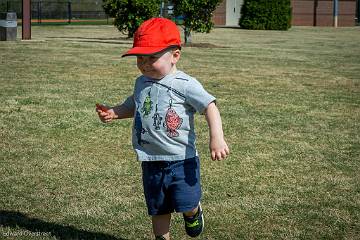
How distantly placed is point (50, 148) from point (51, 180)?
1.20 metres

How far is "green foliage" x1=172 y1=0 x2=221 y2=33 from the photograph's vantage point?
22078 mm

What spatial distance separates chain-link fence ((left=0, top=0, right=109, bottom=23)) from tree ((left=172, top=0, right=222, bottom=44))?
28.8 m

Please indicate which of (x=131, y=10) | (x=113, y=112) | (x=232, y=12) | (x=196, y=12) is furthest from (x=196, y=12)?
(x=232, y=12)

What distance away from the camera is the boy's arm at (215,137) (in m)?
3.32

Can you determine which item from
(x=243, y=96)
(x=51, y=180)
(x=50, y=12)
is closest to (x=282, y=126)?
(x=243, y=96)

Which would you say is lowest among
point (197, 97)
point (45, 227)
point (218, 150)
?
point (45, 227)

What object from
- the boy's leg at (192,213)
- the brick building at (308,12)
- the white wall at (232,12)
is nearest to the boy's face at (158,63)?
the boy's leg at (192,213)

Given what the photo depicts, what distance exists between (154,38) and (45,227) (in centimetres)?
158

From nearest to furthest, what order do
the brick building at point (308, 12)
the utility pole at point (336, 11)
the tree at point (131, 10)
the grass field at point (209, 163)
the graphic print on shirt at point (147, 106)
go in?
the graphic print on shirt at point (147, 106), the grass field at point (209, 163), the tree at point (131, 10), the utility pole at point (336, 11), the brick building at point (308, 12)

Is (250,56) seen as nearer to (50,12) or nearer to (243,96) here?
(243,96)

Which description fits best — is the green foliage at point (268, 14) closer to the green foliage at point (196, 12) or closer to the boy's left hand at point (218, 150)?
the green foliage at point (196, 12)

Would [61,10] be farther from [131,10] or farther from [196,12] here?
[196,12]

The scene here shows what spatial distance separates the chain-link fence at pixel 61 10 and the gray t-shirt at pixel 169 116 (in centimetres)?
4769

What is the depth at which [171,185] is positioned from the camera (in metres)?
3.49
